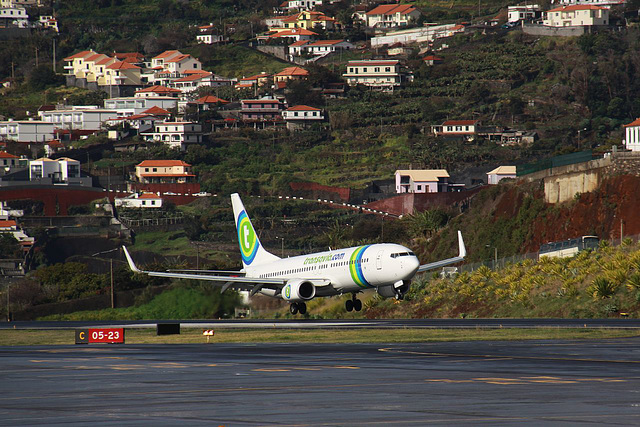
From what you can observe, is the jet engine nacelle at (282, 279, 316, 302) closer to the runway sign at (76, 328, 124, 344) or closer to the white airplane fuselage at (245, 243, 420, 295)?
the white airplane fuselage at (245, 243, 420, 295)

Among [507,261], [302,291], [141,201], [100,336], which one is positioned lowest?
[141,201]

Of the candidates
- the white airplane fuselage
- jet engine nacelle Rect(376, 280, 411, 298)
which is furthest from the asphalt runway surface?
jet engine nacelle Rect(376, 280, 411, 298)

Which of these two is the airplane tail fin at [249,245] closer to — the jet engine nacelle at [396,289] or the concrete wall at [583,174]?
the jet engine nacelle at [396,289]

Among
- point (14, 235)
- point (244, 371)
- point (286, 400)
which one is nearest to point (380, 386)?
point (286, 400)

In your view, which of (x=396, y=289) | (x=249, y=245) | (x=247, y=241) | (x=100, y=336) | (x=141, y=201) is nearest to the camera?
(x=100, y=336)

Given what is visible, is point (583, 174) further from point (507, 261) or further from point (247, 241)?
point (247, 241)

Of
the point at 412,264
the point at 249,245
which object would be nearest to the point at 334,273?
the point at 412,264

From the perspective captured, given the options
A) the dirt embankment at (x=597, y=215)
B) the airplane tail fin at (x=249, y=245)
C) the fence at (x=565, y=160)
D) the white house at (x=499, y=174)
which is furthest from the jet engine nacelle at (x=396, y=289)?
the white house at (x=499, y=174)
